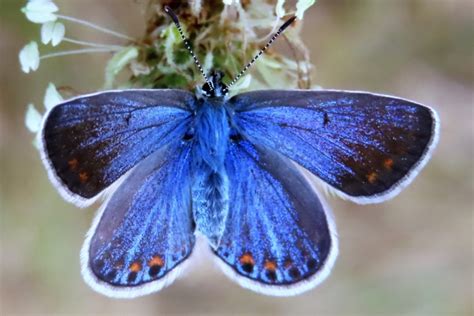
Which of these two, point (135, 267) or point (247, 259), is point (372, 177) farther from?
point (135, 267)

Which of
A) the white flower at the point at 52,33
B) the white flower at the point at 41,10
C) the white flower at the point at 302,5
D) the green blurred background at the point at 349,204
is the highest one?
the white flower at the point at 302,5

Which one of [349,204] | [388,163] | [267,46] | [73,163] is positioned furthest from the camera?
[349,204]

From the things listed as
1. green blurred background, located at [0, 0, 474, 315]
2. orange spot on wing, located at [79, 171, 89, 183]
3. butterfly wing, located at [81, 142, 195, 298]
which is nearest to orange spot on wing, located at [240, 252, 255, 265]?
butterfly wing, located at [81, 142, 195, 298]

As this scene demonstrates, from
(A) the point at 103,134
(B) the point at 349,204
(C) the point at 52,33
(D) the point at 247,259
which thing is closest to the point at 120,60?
(C) the point at 52,33

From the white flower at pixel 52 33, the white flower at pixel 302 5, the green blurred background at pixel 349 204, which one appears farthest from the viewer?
the green blurred background at pixel 349 204

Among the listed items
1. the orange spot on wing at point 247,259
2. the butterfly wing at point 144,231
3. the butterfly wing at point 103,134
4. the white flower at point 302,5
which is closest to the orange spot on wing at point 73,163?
the butterfly wing at point 103,134

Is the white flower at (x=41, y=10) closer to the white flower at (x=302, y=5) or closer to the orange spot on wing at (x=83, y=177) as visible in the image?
the orange spot on wing at (x=83, y=177)

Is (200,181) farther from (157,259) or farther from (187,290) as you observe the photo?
(187,290)

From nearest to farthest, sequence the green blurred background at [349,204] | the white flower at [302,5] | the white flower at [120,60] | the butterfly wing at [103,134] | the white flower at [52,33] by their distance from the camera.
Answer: the butterfly wing at [103,134] < the white flower at [302,5] < the white flower at [52,33] < the white flower at [120,60] < the green blurred background at [349,204]
